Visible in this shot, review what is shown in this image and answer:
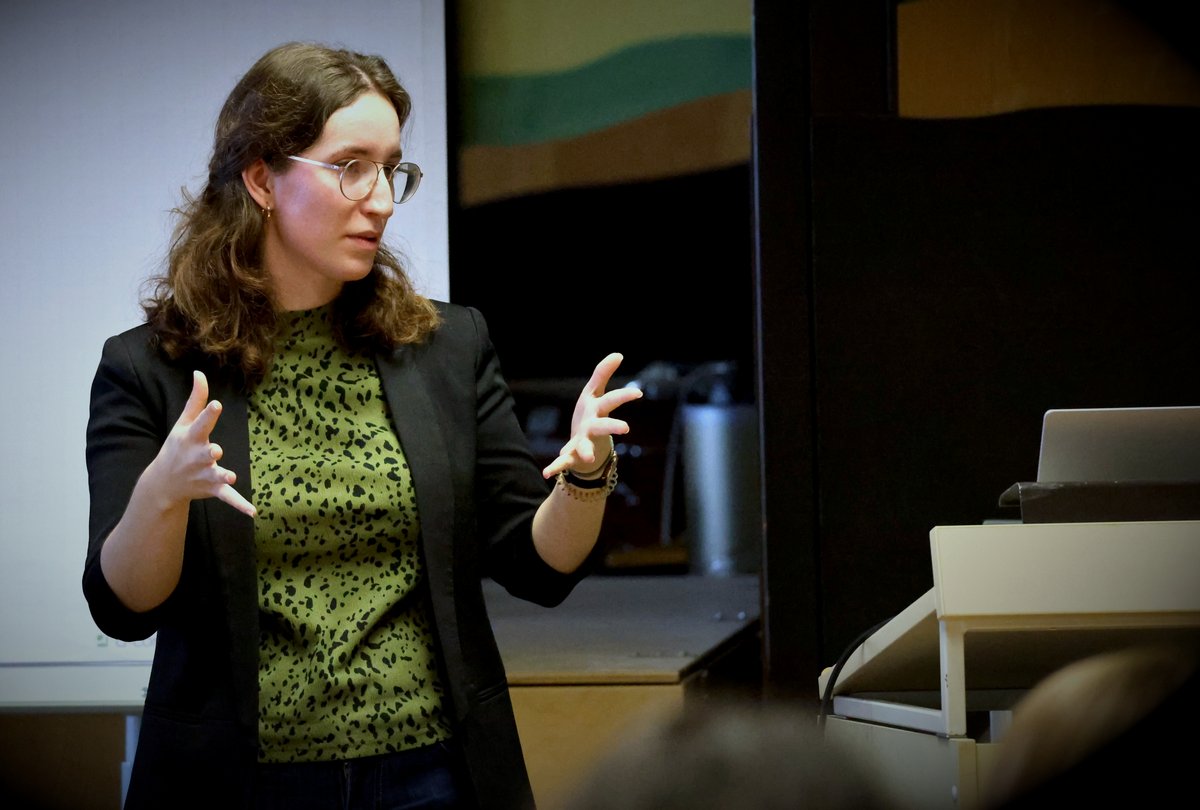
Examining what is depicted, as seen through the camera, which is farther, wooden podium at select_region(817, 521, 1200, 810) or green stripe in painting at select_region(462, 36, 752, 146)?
green stripe in painting at select_region(462, 36, 752, 146)

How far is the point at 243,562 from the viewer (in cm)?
134

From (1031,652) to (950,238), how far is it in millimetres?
1091

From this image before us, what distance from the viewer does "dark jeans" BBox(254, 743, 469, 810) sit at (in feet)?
4.34

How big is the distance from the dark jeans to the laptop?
0.71 meters

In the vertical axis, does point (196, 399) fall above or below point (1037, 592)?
above

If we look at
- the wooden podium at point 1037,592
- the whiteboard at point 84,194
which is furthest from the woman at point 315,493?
the whiteboard at point 84,194

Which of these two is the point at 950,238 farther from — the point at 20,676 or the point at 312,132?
the point at 20,676

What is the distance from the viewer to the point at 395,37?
9.02 ft

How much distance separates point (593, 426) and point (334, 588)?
331 mm

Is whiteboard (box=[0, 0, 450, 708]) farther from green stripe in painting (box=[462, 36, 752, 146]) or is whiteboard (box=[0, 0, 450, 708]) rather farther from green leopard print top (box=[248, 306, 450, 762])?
green leopard print top (box=[248, 306, 450, 762])

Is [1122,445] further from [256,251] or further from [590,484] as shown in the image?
[256,251]

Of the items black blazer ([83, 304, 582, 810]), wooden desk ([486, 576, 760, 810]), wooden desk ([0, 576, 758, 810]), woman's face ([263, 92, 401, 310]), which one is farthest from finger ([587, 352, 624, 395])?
wooden desk ([0, 576, 758, 810])

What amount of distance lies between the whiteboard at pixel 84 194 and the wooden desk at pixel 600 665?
802mm

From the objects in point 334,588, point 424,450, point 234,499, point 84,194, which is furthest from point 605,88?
point 234,499
